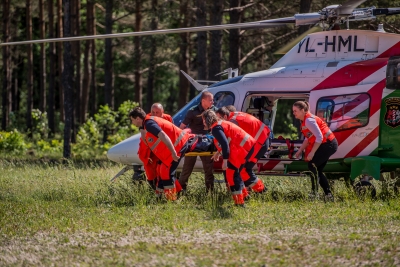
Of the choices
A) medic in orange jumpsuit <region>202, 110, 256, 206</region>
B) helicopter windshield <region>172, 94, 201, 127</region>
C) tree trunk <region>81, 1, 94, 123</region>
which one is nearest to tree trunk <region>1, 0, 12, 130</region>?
tree trunk <region>81, 1, 94, 123</region>

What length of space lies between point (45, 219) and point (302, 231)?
12.4ft

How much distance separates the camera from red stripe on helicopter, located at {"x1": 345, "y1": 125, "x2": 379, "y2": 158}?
40.1 feet

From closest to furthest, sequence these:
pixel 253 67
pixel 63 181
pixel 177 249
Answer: pixel 177 249
pixel 63 181
pixel 253 67

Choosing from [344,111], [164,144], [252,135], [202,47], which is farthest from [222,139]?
[202,47]

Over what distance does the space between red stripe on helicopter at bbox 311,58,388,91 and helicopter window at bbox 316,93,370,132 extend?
A: 0.25 metres

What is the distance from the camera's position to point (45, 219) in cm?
1056

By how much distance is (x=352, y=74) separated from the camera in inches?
492

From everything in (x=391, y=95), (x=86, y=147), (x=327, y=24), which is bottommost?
(x=86, y=147)

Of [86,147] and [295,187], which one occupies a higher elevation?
[295,187]

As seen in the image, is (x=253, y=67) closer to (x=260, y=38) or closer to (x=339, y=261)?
(x=260, y=38)

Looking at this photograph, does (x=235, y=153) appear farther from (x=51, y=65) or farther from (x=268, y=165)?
(x=51, y=65)

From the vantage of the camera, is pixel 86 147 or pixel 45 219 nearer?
pixel 45 219

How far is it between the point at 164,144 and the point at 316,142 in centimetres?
243

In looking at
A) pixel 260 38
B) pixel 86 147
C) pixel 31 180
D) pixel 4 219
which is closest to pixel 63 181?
pixel 31 180
